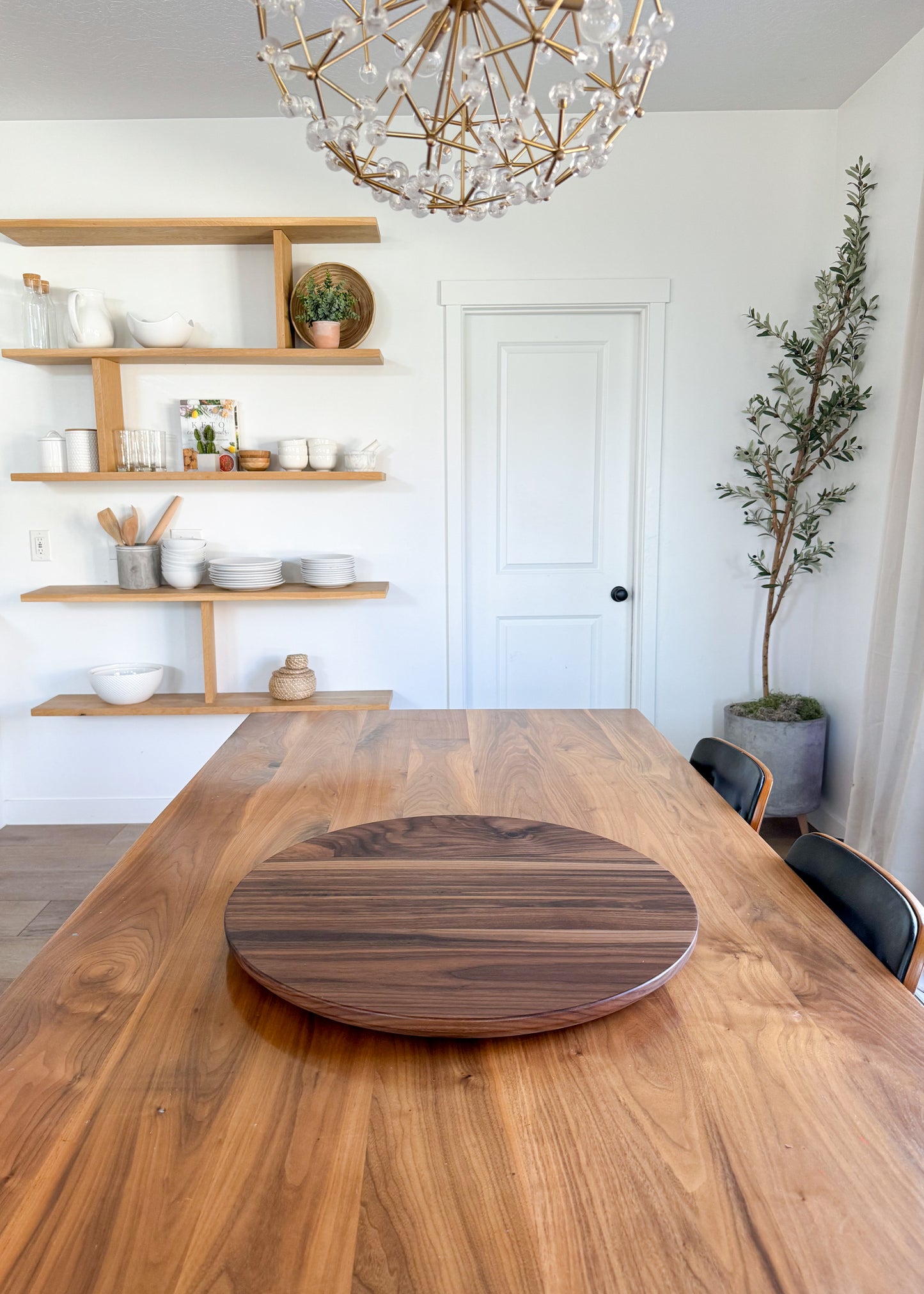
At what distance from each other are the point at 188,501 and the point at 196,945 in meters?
2.71

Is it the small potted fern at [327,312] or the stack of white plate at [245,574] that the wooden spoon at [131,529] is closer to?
the stack of white plate at [245,574]

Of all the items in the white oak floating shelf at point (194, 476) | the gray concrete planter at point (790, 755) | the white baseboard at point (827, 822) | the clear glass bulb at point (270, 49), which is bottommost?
the white baseboard at point (827, 822)

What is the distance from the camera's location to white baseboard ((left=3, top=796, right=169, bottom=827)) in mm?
3758

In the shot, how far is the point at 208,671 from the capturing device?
11.6ft

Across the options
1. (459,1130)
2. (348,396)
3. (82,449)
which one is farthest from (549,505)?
(459,1130)

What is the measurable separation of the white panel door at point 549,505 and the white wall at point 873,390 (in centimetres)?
79

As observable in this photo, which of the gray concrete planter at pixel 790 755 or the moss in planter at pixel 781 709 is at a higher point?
the moss in planter at pixel 781 709

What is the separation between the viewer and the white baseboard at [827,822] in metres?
3.38

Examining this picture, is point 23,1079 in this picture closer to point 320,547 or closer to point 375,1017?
point 375,1017

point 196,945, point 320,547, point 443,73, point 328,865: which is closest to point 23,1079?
point 196,945

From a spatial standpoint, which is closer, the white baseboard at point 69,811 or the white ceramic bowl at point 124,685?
the white ceramic bowl at point 124,685

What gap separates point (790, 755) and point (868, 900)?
6.95 feet

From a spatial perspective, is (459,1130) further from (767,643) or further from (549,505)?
(549,505)

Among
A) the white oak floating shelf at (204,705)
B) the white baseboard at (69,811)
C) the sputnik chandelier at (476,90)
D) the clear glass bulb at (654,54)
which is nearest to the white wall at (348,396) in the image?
the white baseboard at (69,811)
